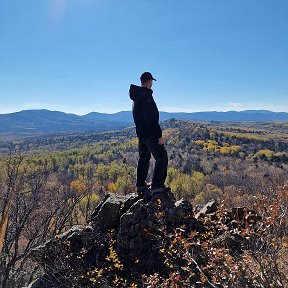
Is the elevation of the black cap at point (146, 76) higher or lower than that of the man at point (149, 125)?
higher

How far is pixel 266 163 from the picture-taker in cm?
11556

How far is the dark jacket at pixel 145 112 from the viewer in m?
8.73

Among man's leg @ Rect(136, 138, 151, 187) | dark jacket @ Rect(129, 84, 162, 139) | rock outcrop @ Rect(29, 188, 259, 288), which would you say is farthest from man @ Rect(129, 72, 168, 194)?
rock outcrop @ Rect(29, 188, 259, 288)

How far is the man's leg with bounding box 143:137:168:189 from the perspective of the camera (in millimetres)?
8875

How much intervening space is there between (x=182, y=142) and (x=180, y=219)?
161651 millimetres

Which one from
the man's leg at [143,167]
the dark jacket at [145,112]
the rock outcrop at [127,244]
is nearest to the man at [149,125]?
the dark jacket at [145,112]

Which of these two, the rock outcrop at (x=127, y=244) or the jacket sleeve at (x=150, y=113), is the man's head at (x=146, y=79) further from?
the rock outcrop at (x=127, y=244)

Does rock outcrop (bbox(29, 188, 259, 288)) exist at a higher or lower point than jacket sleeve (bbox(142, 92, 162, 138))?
lower

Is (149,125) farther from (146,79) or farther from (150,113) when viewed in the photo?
(146,79)

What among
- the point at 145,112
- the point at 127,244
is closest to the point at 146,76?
the point at 145,112

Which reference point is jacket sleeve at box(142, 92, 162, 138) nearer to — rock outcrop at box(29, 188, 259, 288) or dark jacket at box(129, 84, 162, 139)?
dark jacket at box(129, 84, 162, 139)

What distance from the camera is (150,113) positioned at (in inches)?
343

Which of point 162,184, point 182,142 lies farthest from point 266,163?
point 162,184

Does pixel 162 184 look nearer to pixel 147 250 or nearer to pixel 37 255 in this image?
pixel 147 250
